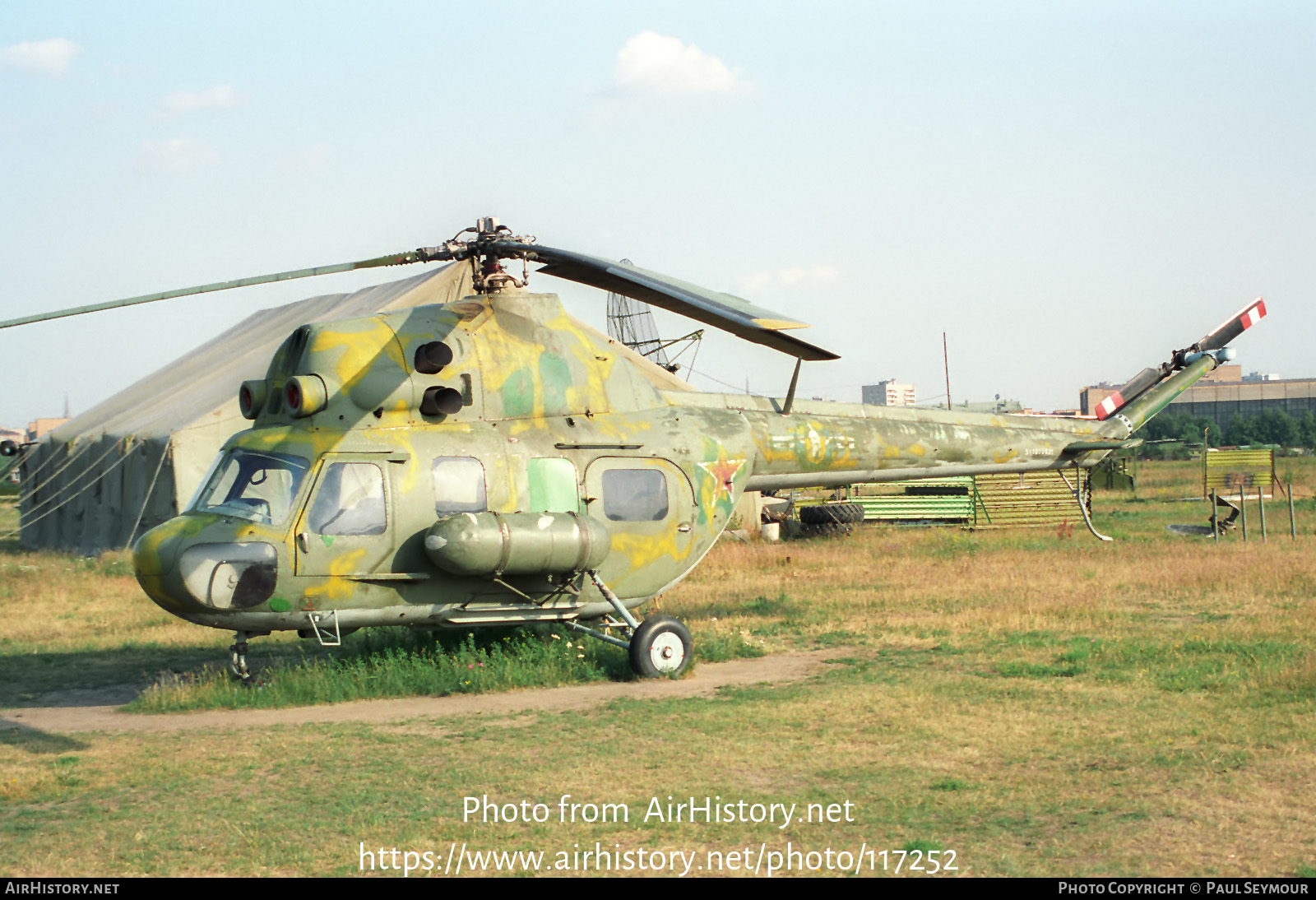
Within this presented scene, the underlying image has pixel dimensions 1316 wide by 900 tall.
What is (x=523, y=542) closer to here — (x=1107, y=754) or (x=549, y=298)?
(x=549, y=298)

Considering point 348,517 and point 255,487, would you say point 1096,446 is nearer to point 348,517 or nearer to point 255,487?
point 348,517

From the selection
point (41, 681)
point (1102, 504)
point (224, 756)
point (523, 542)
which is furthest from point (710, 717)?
point (1102, 504)

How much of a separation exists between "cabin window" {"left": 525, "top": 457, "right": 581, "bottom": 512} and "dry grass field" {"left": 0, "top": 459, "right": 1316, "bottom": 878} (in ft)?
6.33

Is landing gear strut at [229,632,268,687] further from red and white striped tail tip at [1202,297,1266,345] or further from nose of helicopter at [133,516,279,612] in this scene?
red and white striped tail tip at [1202,297,1266,345]

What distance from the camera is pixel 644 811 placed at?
8016mm

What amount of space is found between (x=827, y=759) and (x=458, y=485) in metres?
5.22

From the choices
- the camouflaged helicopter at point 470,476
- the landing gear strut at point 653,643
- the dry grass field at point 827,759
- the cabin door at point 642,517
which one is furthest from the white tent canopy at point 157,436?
the landing gear strut at point 653,643

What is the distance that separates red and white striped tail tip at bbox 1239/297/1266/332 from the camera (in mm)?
20422

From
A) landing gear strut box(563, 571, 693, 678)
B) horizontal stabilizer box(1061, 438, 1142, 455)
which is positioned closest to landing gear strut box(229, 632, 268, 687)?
landing gear strut box(563, 571, 693, 678)

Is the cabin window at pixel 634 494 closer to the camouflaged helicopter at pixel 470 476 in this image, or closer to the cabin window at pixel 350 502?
the camouflaged helicopter at pixel 470 476

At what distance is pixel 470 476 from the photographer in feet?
41.9

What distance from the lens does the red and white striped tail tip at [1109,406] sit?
19156 millimetres

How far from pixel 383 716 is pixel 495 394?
365 cm

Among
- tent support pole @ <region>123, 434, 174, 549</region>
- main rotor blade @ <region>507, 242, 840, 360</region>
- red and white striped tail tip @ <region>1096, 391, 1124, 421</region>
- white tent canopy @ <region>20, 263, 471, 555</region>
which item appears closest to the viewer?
main rotor blade @ <region>507, 242, 840, 360</region>
